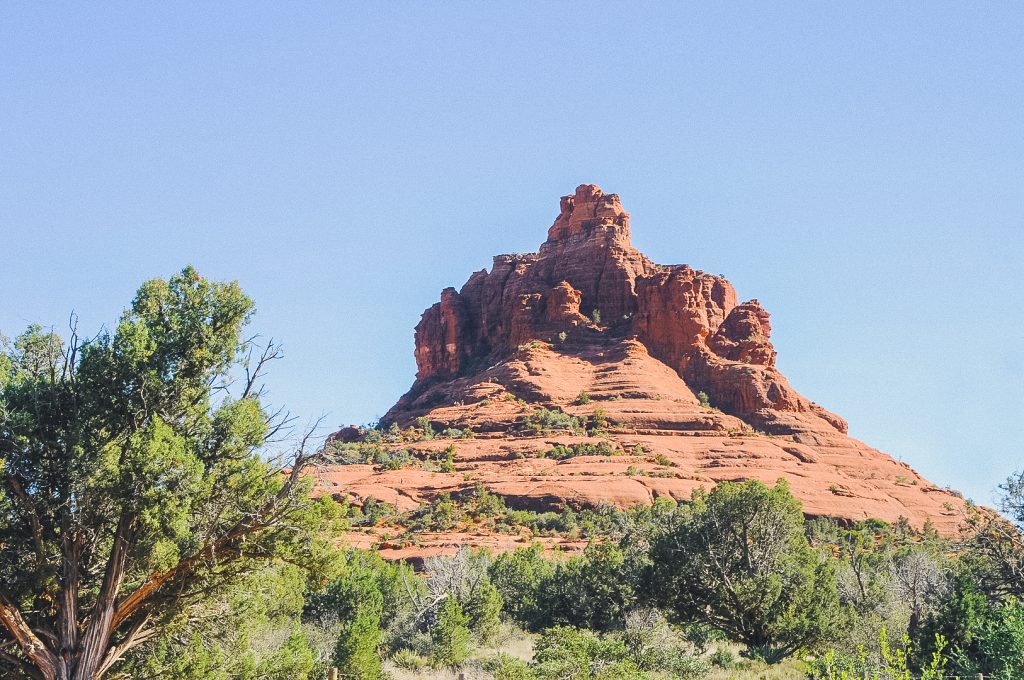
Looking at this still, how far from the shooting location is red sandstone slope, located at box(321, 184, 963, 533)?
74062 mm

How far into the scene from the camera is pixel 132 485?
13.3 m

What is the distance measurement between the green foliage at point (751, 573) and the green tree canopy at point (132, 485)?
54.5 feet

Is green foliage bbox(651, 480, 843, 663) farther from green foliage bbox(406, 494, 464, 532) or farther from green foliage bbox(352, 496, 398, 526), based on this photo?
green foliage bbox(352, 496, 398, 526)

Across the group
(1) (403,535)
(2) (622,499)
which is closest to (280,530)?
(1) (403,535)

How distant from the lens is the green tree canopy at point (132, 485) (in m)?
13.5

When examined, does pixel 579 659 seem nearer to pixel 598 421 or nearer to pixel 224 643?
pixel 224 643

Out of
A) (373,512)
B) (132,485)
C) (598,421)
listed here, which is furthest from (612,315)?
(132,485)

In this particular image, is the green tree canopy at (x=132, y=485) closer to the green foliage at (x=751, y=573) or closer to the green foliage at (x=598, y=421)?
the green foliage at (x=751, y=573)

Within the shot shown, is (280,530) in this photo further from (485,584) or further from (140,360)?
(485,584)

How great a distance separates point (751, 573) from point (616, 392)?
66006 mm

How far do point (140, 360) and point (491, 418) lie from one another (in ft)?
246

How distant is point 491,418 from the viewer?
8919 centimetres

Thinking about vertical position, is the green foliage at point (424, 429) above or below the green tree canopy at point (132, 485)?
above

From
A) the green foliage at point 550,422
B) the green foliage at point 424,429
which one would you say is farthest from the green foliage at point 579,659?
the green foliage at point 424,429
